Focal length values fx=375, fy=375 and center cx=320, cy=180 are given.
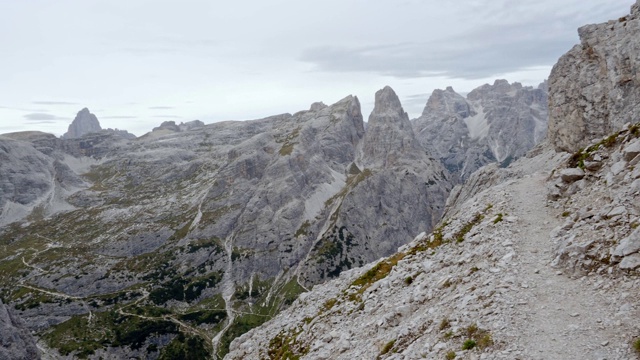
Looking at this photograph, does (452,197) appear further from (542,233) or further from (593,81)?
(542,233)

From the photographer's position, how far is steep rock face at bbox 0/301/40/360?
128m

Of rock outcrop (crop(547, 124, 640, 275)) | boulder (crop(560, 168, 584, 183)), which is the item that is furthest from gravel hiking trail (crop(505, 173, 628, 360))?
boulder (crop(560, 168, 584, 183))

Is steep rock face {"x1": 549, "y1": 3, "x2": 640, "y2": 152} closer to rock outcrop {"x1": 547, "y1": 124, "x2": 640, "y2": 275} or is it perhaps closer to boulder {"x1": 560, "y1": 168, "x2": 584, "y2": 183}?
rock outcrop {"x1": 547, "y1": 124, "x2": 640, "y2": 275}

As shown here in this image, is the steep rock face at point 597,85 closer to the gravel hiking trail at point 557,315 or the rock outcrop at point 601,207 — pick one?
the rock outcrop at point 601,207

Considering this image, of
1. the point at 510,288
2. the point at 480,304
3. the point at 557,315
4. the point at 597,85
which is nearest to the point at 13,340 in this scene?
the point at 480,304

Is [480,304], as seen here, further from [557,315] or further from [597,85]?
[597,85]

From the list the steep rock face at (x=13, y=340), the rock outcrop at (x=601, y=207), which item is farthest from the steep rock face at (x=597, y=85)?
the steep rock face at (x=13, y=340)

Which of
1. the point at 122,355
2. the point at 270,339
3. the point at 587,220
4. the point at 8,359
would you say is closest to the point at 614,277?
the point at 587,220

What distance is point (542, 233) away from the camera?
25.4 meters

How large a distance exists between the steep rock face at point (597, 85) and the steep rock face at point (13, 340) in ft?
564

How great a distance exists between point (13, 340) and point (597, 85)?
18135 centimetres

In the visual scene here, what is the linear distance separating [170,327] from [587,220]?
681 feet

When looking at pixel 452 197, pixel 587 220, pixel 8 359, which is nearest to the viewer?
pixel 587 220

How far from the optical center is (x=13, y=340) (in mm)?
132000
